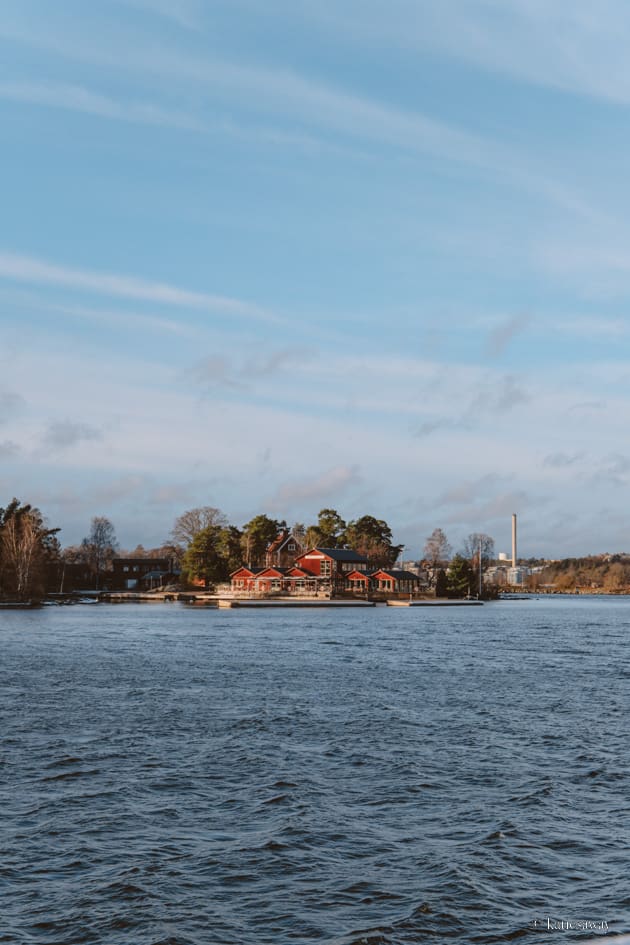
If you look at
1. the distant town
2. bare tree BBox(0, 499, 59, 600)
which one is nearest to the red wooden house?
the distant town

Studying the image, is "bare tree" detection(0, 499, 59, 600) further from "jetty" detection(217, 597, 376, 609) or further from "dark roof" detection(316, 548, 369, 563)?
"dark roof" detection(316, 548, 369, 563)

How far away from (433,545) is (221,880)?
176259 millimetres

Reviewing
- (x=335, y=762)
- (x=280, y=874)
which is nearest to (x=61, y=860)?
(x=280, y=874)

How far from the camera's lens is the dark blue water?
37.2ft

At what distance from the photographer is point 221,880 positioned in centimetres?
1249

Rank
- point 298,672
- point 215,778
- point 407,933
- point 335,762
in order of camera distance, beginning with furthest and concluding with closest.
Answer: point 298,672
point 335,762
point 215,778
point 407,933

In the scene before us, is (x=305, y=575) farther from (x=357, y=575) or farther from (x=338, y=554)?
(x=357, y=575)

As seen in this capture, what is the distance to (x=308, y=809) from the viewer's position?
52.4 feet

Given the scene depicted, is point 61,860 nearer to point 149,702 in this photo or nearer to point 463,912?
point 463,912

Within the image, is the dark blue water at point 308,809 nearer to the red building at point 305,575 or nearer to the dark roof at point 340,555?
the red building at point 305,575

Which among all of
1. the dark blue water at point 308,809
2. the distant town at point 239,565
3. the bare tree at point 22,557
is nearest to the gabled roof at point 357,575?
the distant town at point 239,565

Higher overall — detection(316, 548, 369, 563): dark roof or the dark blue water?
detection(316, 548, 369, 563): dark roof

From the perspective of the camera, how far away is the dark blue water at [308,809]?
11344 millimetres

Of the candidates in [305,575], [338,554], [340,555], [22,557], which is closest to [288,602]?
[305,575]
